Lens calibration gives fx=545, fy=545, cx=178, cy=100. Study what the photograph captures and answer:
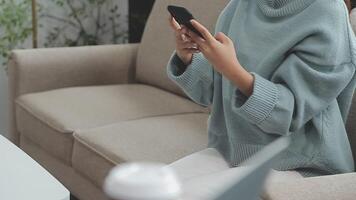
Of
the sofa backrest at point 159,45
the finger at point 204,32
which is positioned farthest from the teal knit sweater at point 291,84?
the sofa backrest at point 159,45

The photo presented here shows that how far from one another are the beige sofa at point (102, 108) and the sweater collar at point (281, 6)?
0.35m

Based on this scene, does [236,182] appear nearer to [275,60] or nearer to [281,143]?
[281,143]

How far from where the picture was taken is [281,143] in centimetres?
40

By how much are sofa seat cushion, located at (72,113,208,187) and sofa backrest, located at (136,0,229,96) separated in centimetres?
37

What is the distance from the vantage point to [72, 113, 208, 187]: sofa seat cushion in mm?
1527

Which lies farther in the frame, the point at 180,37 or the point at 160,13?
the point at 160,13

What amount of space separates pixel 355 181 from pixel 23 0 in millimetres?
2283

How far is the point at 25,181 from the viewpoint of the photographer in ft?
3.92

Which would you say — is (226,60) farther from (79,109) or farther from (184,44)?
(79,109)

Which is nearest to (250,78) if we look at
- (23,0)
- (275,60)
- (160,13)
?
(275,60)

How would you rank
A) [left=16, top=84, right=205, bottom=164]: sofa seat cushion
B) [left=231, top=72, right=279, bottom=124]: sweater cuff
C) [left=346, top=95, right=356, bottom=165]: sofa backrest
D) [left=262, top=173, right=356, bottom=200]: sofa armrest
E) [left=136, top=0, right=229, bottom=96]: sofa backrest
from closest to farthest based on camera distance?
[left=262, top=173, right=356, bottom=200]: sofa armrest < [left=231, top=72, right=279, bottom=124]: sweater cuff < [left=346, top=95, right=356, bottom=165]: sofa backrest < [left=16, top=84, right=205, bottom=164]: sofa seat cushion < [left=136, top=0, right=229, bottom=96]: sofa backrest

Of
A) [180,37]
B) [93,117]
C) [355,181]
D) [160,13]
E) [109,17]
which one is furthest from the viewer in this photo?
[109,17]

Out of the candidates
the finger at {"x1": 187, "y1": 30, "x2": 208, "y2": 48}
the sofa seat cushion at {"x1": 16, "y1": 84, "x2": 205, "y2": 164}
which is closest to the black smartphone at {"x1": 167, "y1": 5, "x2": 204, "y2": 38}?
the finger at {"x1": 187, "y1": 30, "x2": 208, "y2": 48}

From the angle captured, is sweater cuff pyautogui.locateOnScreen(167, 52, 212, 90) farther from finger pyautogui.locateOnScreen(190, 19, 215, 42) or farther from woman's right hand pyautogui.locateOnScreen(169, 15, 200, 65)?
finger pyautogui.locateOnScreen(190, 19, 215, 42)
